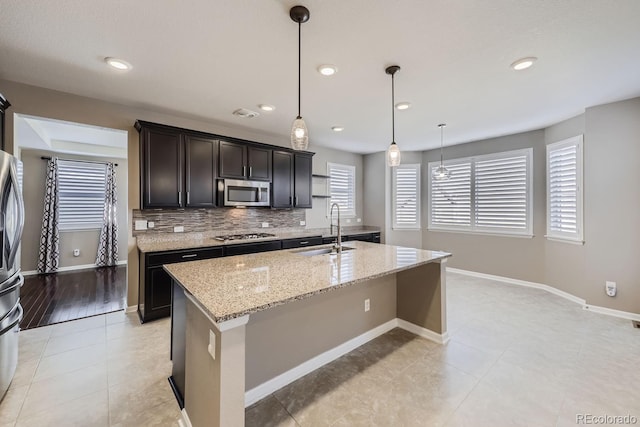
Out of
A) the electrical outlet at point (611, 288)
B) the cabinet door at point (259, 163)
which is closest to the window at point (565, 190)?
the electrical outlet at point (611, 288)

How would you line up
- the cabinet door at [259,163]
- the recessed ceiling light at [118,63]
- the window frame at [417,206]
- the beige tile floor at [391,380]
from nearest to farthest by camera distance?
the beige tile floor at [391,380], the recessed ceiling light at [118,63], the cabinet door at [259,163], the window frame at [417,206]

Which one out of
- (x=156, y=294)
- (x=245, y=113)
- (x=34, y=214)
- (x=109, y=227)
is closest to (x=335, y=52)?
(x=245, y=113)

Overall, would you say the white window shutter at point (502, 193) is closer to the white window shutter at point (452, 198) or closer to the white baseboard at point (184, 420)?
the white window shutter at point (452, 198)

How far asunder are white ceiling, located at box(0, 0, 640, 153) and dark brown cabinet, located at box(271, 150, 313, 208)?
1125 mm

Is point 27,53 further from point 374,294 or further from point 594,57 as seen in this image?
point 594,57

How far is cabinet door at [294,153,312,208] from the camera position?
188 inches

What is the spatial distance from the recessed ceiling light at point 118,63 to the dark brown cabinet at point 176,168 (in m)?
0.90

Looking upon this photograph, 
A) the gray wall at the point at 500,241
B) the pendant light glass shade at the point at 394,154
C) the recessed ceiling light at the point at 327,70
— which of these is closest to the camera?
the recessed ceiling light at the point at 327,70

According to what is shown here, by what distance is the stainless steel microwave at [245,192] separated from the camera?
3941mm

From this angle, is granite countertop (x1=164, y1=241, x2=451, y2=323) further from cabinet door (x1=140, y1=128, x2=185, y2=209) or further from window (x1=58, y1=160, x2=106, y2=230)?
window (x1=58, y1=160, x2=106, y2=230)

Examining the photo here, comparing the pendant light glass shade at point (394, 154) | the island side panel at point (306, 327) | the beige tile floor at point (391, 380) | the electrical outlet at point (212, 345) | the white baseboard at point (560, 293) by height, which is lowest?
the beige tile floor at point (391, 380)

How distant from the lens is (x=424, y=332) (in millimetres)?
2840

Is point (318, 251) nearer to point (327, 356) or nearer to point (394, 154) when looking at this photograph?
point (327, 356)

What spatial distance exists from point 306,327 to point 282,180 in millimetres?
2829
